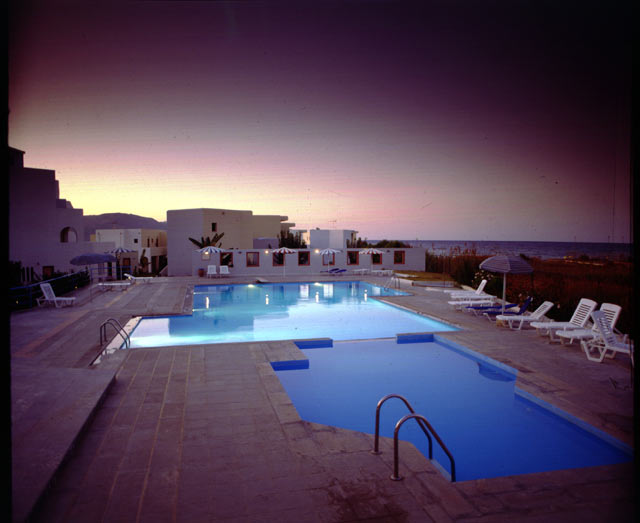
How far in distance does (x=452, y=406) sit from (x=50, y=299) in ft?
37.5

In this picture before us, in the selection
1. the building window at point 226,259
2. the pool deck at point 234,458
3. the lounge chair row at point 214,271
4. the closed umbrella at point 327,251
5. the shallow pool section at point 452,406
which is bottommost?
the shallow pool section at point 452,406

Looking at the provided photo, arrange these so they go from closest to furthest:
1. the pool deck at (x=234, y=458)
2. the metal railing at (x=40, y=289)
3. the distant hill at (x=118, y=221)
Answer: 1. the pool deck at (x=234, y=458)
2. the metal railing at (x=40, y=289)
3. the distant hill at (x=118, y=221)

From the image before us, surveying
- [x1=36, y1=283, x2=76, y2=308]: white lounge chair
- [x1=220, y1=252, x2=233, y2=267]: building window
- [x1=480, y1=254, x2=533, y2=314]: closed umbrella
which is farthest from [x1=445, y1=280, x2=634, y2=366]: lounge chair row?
[x1=220, y1=252, x2=233, y2=267]: building window

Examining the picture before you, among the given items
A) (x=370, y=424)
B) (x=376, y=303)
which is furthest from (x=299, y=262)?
(x=370, y=424)

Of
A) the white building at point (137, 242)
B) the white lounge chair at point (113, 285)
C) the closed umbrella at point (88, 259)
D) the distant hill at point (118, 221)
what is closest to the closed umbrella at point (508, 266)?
the closed umbrella at point (88, 259)

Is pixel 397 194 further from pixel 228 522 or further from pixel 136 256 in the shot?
pixel 136 256

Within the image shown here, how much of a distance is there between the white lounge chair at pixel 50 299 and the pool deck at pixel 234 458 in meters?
6.04

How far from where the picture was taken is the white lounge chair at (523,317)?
8.91 meters

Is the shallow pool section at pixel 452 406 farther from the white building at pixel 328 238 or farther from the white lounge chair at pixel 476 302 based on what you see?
the white building at pixel 328 238

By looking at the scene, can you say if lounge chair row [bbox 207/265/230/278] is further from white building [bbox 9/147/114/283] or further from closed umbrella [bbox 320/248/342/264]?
white building [bbox 9/147/114/283]

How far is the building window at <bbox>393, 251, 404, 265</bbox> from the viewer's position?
2508 centimetres

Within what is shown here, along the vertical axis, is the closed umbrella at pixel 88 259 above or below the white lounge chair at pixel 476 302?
above

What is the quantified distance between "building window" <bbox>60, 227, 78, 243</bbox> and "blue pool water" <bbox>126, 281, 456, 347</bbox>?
10.5 m

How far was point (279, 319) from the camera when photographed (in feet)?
40.8
